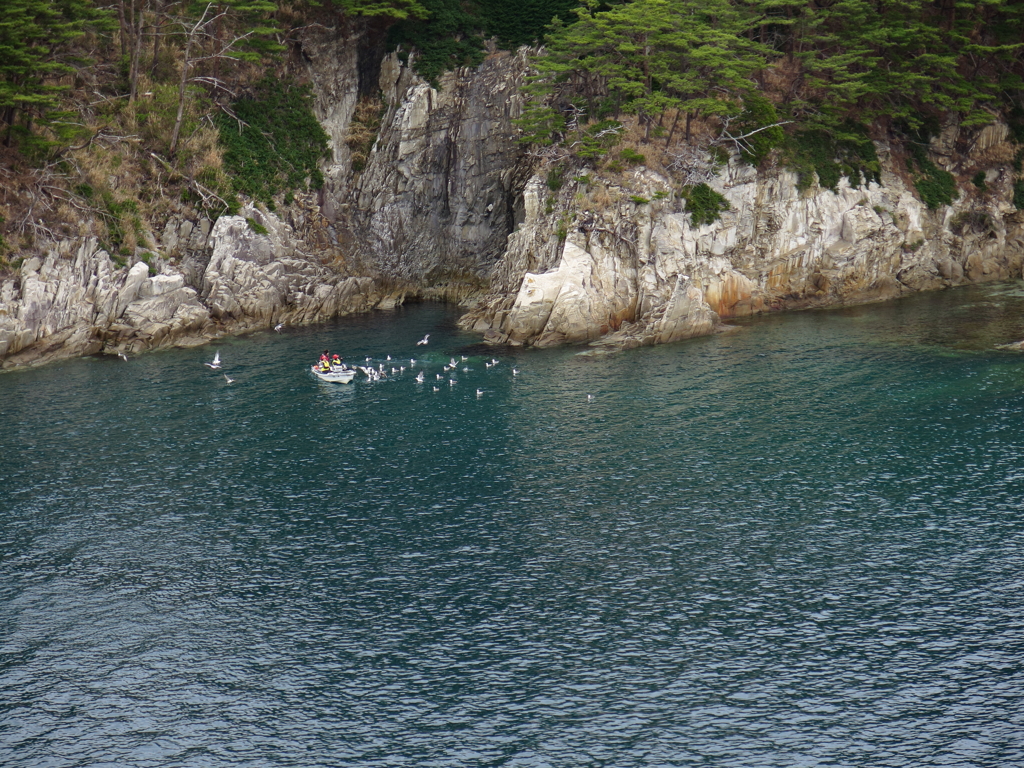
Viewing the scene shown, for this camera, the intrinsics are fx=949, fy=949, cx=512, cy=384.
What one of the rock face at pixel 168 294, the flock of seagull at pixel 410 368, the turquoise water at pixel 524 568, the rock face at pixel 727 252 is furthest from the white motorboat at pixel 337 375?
the rock face at pixel 168 294

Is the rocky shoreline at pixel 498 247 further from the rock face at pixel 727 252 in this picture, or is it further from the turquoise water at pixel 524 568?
the turquoise water at pixel 524 568

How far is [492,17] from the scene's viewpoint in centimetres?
8788

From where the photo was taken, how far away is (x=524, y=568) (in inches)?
1359

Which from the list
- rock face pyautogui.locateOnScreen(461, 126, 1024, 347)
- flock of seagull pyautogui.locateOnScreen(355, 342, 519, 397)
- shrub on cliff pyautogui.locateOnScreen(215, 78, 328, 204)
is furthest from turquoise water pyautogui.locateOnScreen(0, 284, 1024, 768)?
shrub on cliff pyautogui.locateOnScreen(215, 78, 328, 204)

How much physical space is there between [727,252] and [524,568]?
4584 centimetres

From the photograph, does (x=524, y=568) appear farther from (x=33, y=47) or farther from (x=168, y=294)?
(x=33, y=47)

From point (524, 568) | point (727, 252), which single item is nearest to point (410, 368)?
point (727, 252)

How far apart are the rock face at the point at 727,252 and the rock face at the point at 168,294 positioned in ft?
49.0

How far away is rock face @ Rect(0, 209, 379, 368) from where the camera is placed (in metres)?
64.0

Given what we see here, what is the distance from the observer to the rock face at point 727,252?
67438mm

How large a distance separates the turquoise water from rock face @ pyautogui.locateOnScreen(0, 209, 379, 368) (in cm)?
657

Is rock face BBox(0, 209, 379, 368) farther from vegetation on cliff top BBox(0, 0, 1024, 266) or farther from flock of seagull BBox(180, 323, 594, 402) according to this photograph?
flock of seagull BBox(180, 323, 594, 402)

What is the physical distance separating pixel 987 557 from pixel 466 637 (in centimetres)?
1871

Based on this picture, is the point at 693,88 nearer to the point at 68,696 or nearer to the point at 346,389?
the point at 346,389
